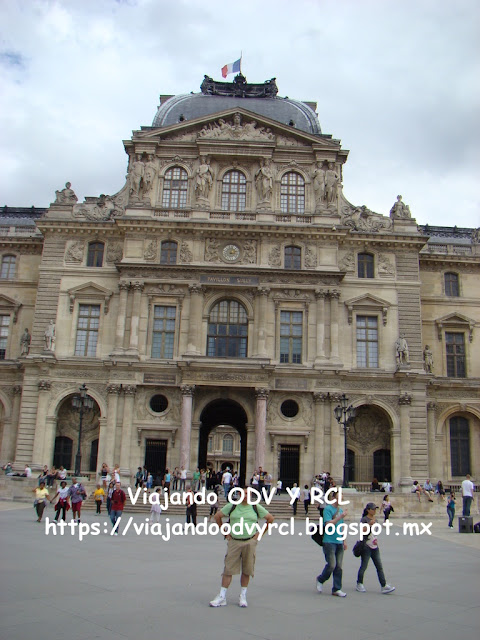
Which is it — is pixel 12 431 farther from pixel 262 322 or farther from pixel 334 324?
pixel 334 324

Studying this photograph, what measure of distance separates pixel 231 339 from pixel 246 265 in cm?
487

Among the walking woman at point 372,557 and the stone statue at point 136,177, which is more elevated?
the stone statue at point 136,177

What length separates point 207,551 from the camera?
17.9m

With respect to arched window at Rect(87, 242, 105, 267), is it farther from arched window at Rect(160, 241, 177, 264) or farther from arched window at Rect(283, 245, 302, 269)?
arched window at Rect(283, 245, 302, 269)

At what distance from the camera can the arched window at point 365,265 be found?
43.5m

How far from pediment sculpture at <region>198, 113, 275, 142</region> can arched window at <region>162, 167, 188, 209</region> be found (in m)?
2.95

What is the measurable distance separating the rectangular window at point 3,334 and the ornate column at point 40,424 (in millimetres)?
6152

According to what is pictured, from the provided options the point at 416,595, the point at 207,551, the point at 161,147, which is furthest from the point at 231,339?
the point at 416,595

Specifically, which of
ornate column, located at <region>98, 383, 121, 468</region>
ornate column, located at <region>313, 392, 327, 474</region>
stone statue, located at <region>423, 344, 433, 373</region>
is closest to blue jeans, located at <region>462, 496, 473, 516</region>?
ornate column, located at <region>313, 392, 327, 474</region>

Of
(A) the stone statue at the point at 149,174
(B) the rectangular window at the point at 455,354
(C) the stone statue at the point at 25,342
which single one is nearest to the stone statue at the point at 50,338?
(C) the stone statue at the point at 25,342

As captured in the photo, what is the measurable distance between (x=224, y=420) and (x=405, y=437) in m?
14.5

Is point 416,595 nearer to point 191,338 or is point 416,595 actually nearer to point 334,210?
point 191,338

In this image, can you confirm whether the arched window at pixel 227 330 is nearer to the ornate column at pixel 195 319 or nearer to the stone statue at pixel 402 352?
the ornate column at pixel 195 319

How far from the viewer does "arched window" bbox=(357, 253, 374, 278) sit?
4347 cm
